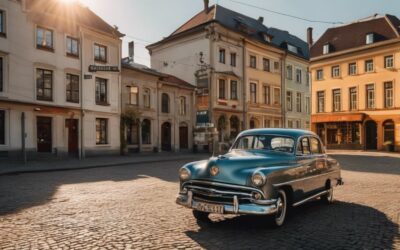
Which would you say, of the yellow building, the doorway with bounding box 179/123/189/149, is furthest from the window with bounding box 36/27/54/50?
the yellow building

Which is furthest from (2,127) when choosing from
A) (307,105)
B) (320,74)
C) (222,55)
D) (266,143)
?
(307,105)

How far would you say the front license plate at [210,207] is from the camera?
604 cm

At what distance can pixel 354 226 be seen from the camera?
659cm

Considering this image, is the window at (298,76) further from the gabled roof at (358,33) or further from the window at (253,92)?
the window at (253,92)

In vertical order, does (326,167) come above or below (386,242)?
above

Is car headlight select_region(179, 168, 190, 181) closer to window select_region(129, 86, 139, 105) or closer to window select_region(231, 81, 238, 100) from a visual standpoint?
window select_region(129, 86, 139, 105)

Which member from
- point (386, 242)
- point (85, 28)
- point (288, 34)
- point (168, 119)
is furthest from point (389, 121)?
point (386, 242)

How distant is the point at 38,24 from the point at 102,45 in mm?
5215

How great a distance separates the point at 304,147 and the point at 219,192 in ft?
8.62

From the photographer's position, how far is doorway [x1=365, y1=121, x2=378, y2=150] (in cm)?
4030

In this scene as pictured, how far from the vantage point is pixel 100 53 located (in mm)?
27531

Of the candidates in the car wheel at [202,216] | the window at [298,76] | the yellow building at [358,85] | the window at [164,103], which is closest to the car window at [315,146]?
the car wheel at [202,216]

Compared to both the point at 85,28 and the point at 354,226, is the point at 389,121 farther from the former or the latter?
the point at 354,226

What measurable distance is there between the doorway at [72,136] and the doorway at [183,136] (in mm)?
10891
